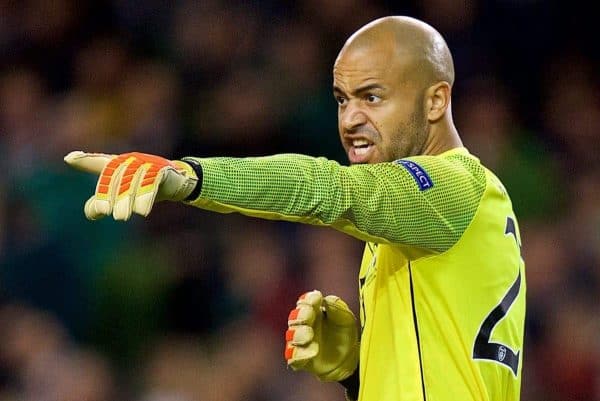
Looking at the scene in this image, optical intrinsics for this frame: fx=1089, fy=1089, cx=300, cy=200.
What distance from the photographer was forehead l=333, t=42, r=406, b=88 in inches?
96.7

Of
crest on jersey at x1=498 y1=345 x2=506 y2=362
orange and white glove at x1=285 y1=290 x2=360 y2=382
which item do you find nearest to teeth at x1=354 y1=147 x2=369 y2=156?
orange and white glove at x1=285 y1=290 x2=360 y2=382

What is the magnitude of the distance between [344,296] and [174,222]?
95cm

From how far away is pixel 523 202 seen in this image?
17.0 ft

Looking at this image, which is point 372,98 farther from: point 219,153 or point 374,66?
point 219,153

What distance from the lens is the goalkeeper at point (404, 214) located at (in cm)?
203

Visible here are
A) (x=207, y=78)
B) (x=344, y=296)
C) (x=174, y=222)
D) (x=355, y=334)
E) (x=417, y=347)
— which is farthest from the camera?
(x=207, y=78)

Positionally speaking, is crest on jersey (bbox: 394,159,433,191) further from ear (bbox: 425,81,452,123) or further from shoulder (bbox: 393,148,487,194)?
ear (bbox: 425,81,452,123)

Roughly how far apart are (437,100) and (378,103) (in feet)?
0.55

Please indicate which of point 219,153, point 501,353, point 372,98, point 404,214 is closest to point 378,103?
point 372,98

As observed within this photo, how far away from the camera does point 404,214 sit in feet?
7.02

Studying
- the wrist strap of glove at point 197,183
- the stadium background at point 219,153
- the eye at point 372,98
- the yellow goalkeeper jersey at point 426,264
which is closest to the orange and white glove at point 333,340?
the yellow goalkeeper jersey at point 426,264

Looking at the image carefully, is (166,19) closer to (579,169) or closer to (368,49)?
(579,169)

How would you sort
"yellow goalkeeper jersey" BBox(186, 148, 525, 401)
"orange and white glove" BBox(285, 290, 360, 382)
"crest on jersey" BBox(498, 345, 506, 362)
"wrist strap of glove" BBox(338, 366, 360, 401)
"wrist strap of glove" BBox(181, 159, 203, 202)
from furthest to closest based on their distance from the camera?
"wrist strap of glove" BBox(338, 366, 360, 401) → "orange and white glove" BBox(285, 290, 360, 382) → "crest on jersey" BBox(498, 345, 506, 362) → "yellow goalkeeper jersey" BBox(186, 148, 525, 401) → "wrist strap of glove" BBox(181, 159, 203, 202)

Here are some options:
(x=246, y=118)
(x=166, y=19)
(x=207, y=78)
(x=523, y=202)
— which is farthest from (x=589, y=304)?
(x=166, y=19)
